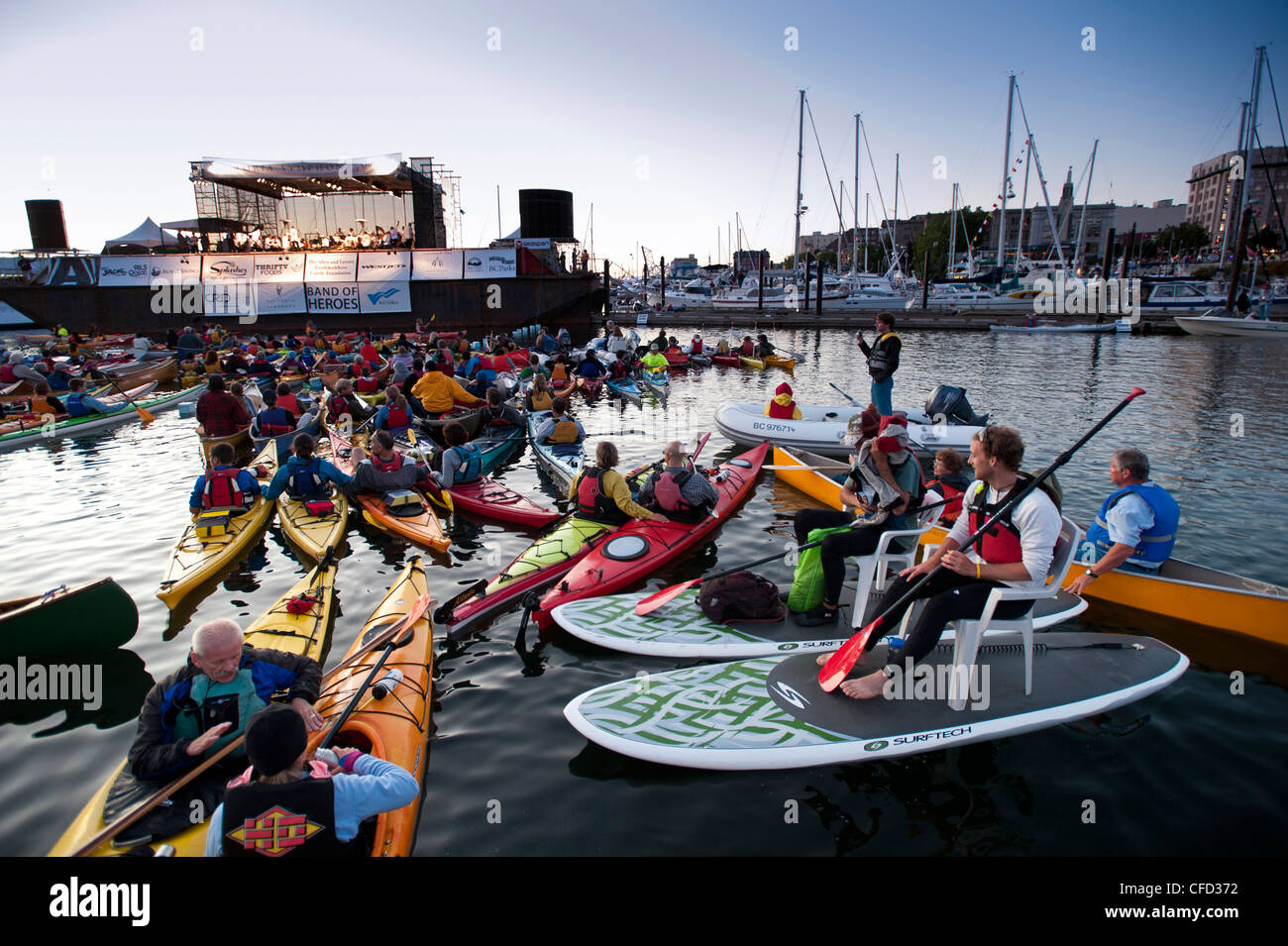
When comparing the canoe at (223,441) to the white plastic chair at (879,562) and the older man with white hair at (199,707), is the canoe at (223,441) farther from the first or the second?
the white plastic chair at (879,562)

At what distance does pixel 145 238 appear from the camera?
129ft

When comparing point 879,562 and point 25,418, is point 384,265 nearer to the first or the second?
point 25,418

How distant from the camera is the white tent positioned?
127 ft

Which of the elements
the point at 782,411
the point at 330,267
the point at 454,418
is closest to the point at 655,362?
the point at 782,411

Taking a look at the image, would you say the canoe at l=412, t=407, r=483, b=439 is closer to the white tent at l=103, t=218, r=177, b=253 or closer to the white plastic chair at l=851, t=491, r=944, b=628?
the white plastic chair at l=851, t=491, r=944, b=628

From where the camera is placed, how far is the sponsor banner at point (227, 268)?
108 ft

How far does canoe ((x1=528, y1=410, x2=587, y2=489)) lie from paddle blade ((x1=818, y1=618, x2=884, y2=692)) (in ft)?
22.3

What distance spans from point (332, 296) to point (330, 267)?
1.53 meters

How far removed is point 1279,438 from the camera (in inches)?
554

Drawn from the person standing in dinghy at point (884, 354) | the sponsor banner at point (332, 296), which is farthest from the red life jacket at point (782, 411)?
the sponsor banner at point (332, 296)

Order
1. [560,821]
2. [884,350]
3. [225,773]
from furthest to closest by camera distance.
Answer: [884,350], [560,821], [225,773]
